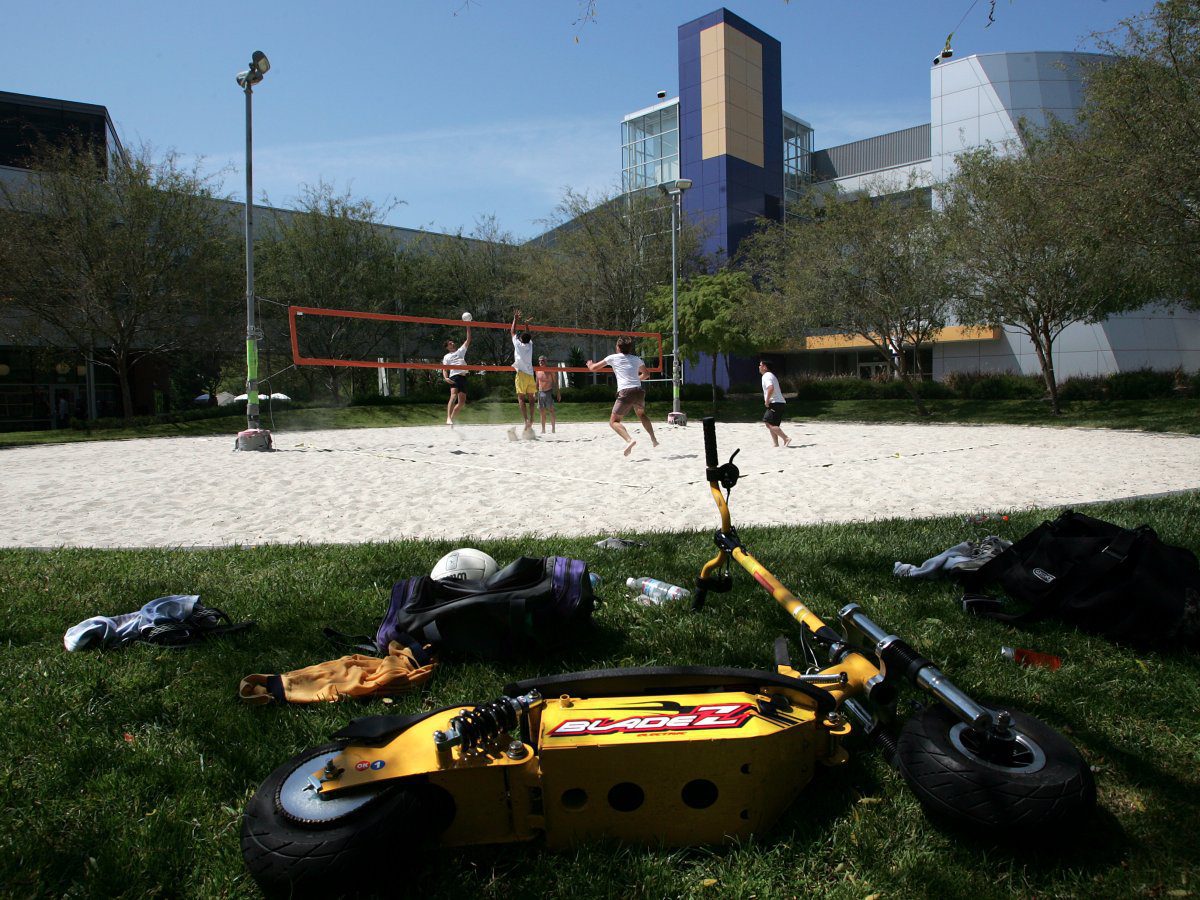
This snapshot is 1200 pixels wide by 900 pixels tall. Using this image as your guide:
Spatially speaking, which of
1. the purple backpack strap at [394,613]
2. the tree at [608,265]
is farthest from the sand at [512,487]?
the tree at [608,265]

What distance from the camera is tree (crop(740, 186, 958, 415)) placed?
2250 centimetres

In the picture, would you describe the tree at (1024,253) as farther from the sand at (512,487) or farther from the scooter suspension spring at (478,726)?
the scooter suspension spring at (478,726)

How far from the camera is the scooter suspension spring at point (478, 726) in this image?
6.32 ft

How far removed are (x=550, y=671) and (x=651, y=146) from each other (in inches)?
1728

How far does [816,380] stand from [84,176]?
30.2 metres

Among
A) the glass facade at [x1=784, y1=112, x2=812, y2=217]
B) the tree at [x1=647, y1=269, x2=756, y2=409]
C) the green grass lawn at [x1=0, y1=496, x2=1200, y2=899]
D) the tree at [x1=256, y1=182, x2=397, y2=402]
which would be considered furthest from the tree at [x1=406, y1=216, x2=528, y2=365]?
the green grass lawn at [x1=0, y1=496, x2=1200, y2=899]

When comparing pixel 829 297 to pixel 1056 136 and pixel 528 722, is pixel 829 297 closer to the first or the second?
pixel 1056 136

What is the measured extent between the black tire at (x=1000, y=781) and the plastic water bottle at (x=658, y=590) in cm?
184

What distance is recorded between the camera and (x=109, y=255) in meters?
22.0

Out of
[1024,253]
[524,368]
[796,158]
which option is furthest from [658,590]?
[796,158]

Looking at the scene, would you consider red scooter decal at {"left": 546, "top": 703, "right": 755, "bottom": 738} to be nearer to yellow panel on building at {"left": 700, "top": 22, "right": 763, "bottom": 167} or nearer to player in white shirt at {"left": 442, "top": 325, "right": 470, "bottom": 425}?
player in white shirt at {"left": 442, "top": 325, "right": 470, "bottom": 425}

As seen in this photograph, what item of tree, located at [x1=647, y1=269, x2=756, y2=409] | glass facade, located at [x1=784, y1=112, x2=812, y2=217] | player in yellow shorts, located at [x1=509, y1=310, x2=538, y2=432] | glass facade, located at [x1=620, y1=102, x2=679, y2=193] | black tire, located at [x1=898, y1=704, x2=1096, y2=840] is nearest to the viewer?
black tire, located at [x1=898, y1=704, x2=1096, y2=840]

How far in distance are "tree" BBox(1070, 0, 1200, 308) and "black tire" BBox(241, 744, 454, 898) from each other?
16.8 m

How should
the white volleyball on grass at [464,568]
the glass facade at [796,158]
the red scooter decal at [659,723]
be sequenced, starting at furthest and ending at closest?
the glass facade at [796,158] → the white volleyball on grass at [464,568] → the red scooter decal at [659,723]
